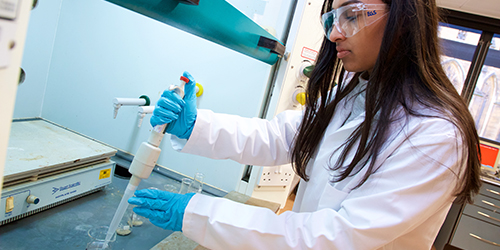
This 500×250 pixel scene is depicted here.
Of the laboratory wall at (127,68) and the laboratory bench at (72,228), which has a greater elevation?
the laboratory wall at (127,68)

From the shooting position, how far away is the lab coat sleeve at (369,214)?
730mm

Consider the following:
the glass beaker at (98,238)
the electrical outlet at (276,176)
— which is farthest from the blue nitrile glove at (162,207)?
the electrical outlet at (276,176)

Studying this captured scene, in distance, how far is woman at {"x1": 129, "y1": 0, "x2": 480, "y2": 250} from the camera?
738mm

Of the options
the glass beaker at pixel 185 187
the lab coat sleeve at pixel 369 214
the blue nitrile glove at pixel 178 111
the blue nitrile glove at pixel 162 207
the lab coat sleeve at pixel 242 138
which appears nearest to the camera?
the lab coat sleeve at pixel 369 214

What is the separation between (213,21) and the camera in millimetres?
977

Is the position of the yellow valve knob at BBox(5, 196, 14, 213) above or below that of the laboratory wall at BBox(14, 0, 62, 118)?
below

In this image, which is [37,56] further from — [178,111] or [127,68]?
[178,111]

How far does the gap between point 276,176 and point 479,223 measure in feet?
10.3

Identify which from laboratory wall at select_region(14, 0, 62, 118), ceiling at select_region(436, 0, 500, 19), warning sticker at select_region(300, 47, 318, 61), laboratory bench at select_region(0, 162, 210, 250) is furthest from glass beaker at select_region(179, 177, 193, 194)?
ceiling at select_region(436, 0, 500, 19)

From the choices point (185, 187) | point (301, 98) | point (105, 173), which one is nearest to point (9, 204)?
point (105, 173)

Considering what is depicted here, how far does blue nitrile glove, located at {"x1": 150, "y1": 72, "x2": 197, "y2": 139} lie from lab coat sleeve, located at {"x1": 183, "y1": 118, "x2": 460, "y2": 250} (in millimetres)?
296

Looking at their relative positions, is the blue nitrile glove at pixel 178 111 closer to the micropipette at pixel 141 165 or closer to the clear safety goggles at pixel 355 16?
the micropipette at pixel 141 165

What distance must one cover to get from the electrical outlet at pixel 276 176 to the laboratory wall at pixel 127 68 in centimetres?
16

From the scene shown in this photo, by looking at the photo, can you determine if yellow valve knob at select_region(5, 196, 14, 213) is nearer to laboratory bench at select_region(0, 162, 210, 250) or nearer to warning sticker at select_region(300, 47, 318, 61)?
laboratory bench at select_region(0, 162, 210, 250)
